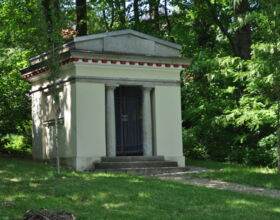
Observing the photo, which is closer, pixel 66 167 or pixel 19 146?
pixel 66 167

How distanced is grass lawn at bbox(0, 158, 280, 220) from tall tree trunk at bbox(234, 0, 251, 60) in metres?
10.4

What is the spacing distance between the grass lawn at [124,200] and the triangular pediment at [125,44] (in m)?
4.78

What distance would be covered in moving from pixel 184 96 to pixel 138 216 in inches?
536

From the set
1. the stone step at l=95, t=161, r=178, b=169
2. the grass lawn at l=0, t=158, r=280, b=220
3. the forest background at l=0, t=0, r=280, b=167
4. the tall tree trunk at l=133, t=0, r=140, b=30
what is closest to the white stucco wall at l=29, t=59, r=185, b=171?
the stone step at l=95, t=161, r=178, b=169

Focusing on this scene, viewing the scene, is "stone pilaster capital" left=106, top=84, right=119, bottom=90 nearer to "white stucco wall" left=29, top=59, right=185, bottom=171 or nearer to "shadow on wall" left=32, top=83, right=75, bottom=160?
"white stucco wall" left=29, top=59, right=185, bottom=171

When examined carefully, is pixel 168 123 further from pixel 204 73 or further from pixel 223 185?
pixel 204 73

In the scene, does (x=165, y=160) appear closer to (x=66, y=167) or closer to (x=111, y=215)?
(x=66, y=167)

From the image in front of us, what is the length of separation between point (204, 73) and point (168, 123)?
5.38 metres

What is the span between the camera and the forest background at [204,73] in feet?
56.3

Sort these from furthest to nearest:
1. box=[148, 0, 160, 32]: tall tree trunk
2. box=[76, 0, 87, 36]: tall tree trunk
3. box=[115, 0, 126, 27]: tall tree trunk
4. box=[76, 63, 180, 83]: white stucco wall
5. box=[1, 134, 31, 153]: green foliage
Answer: box=[115, 0, 126, 27]: tall tree trunk, box=[148, 0, 160, 32]: tall tree trunk, box=[76, 0, 87, 36]: tall tree trunk, box=[1, 134, 31, 153]: green foliage, box=[76, 63, 180, 83]: white stucco wall

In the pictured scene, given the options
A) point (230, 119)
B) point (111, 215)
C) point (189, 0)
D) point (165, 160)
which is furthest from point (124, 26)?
point (111, 215)

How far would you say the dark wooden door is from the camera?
16.3m

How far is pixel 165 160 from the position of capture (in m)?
15.7

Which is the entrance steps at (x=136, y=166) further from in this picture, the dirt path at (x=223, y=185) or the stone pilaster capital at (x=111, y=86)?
the stone pilaster capital at (x=111, y=86)
